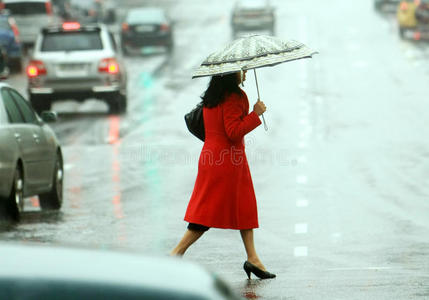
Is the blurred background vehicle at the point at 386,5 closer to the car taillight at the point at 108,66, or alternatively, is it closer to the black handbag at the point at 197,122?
the car taillight at the point at 108,66

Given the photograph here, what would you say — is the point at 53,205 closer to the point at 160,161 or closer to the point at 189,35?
the point at 160,161

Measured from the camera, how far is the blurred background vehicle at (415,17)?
41.7 m

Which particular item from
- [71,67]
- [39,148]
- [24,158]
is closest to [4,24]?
[71,67]

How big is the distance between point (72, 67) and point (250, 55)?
16.8 meters

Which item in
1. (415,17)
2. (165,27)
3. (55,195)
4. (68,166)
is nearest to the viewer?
(55,195)

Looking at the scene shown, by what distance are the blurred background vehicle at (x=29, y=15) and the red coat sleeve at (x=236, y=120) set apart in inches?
1442

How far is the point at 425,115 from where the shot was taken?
24.8m

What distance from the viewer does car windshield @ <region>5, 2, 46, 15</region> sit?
147 feet

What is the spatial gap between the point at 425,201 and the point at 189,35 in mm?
37504

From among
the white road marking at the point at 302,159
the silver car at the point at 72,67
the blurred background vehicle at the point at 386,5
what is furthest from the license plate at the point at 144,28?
the white road marking at the point at 302,159

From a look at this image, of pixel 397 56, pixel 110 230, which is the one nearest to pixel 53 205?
pixel 110 230

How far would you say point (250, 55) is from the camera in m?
8.62

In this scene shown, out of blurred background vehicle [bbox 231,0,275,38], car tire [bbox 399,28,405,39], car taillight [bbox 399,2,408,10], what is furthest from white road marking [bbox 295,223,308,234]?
blurred background vehicle [bbox 231,0,275,38]

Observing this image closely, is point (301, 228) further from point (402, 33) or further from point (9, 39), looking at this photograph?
point (402, 33)
